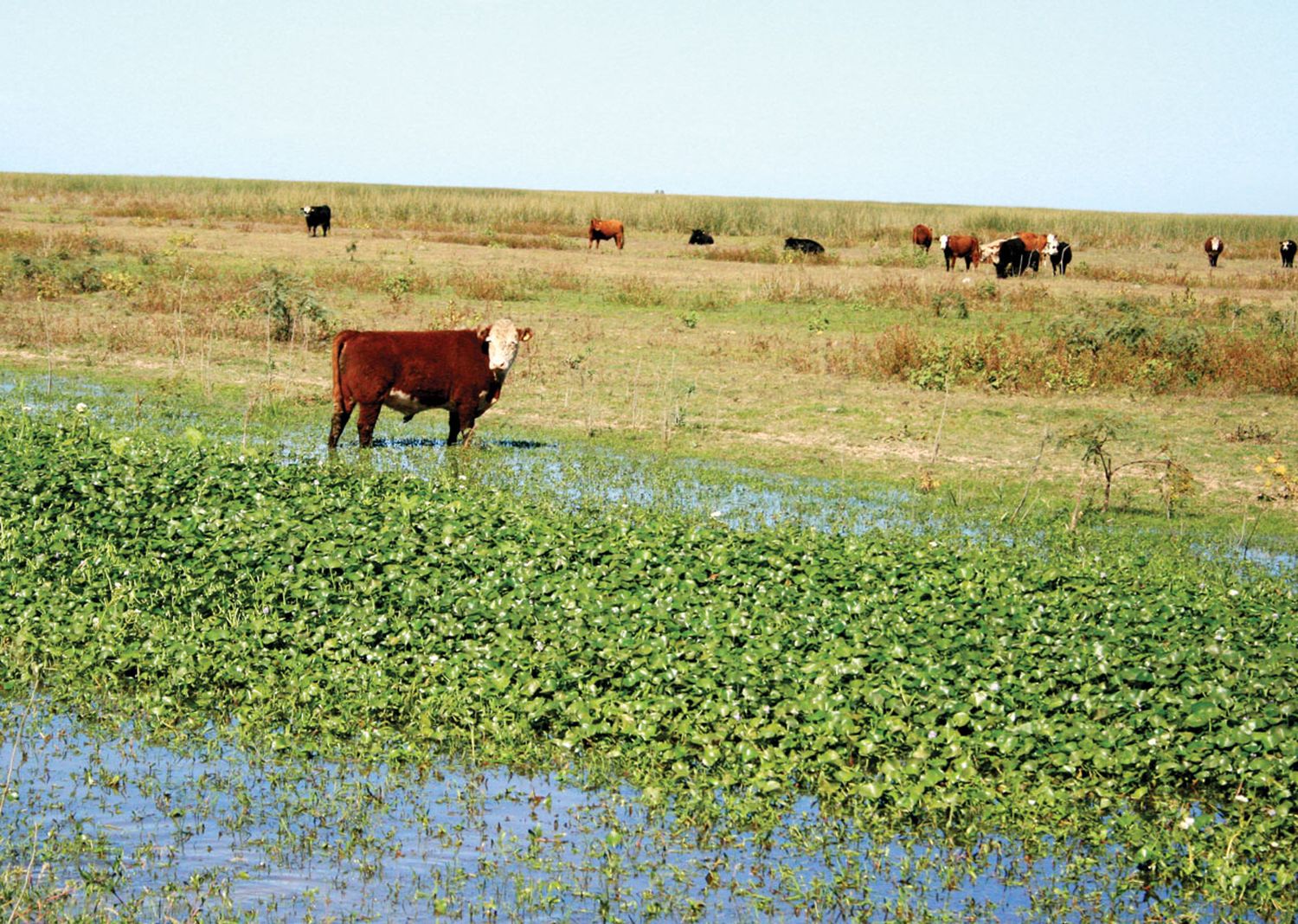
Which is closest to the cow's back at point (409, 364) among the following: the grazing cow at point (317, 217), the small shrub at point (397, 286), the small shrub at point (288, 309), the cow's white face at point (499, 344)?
the cow's white face at point (499, 344)

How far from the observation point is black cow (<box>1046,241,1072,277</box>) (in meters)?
43.2

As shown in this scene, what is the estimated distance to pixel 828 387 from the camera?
21922mm

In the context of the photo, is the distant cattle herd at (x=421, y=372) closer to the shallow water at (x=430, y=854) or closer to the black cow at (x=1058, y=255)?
the shallow water at (x=430, y=854)

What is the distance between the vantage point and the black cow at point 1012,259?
41.2 m

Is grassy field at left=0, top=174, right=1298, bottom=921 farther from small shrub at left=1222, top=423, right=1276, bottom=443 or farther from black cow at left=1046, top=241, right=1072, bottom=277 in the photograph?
black cow at left=1046, top=241, right=1072, bottom=277

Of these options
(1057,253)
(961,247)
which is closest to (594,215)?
(961,247)

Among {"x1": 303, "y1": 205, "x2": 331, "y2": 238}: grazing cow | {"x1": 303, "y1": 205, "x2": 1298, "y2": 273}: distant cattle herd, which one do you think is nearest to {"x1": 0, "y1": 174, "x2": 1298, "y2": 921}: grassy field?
{"x1": 303, "y1": 205, "x2": 1298, "y2": 273}: distant cattle herd

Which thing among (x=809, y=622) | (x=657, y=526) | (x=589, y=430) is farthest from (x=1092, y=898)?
(x=589, y=430)

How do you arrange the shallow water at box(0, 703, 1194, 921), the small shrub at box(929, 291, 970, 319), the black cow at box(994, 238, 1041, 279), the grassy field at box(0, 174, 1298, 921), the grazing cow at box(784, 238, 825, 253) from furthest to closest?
1. the grazing cow at box(784, 238, 825, 253)
2. the black cow at box(994, 238, 1041, 279)
3. the small shrub at box(929, 291, 970, 319)
4. the grassy field at box(0, 174, 1298, 921)
5. the shallow water at box(0, 703, 1194, 921)

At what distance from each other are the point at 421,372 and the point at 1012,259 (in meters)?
29.2

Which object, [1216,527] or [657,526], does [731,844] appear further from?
[1216,527]

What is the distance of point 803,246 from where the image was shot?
4753 cm

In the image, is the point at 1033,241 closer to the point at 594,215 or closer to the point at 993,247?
the point at 993,247

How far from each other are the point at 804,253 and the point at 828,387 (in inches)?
973
